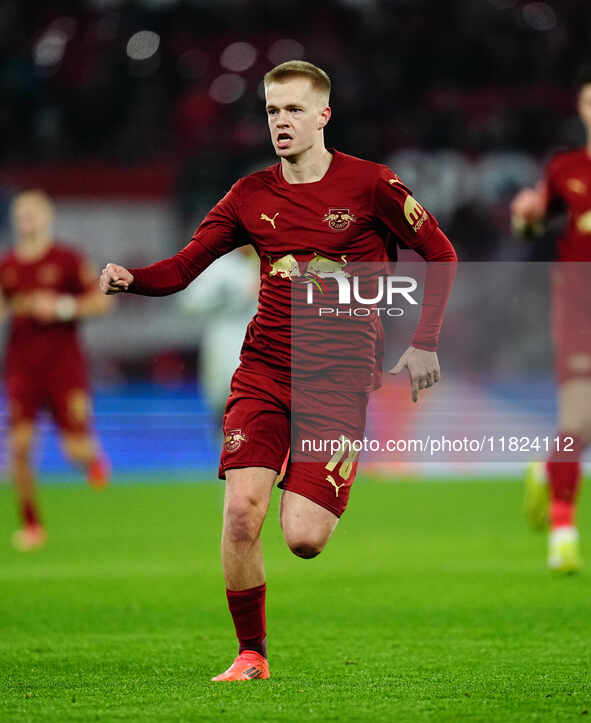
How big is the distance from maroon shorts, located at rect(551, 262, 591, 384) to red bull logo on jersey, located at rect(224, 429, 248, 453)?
3000 millimetres

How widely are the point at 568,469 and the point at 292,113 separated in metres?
3.26

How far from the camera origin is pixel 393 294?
4613 millimetres

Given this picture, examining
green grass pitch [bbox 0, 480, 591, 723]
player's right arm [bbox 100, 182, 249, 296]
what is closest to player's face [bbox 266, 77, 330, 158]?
player's right arm [bbox 100, 182, 249, 296]

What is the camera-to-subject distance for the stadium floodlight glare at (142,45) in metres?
23.5

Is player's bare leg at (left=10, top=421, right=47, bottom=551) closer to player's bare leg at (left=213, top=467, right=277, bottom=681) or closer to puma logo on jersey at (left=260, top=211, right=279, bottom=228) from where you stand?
player's bare leg at (left=213, top=467, right=277, bottom=681)

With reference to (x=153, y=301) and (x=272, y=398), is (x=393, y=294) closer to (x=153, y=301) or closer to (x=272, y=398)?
(x=272, y=398)

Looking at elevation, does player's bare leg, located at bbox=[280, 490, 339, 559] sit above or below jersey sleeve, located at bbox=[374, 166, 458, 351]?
below

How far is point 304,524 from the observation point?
4352 mm

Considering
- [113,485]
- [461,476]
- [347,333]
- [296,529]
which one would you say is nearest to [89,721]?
[296,529]

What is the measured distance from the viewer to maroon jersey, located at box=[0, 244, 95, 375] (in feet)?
29.9

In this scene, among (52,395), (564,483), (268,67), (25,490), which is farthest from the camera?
(268,67)

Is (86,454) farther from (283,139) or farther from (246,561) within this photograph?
(283,139)

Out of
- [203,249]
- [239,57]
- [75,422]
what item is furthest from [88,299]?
[239,57]

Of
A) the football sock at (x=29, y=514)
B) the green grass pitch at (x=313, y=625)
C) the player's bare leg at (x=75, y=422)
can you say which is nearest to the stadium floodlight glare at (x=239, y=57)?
the player's bare leg at (x=75, y=422)
